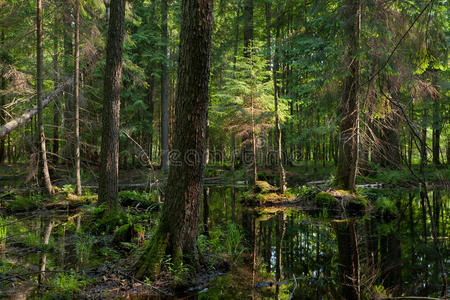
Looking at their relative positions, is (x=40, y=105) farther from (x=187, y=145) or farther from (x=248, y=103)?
(x=187, y=145)

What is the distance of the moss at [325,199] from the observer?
1087 cm

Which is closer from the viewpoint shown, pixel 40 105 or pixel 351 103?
pixel 351 103

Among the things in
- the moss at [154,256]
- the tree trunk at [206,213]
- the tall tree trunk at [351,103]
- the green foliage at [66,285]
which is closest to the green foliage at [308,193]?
the tall tree trunk at [351,103]

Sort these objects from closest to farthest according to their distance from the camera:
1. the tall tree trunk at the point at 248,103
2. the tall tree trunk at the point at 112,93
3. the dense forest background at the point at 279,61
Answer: the tall tree trunk at the point at 112,93 < the dense forest background at the point at 279,61 < the tall tree trunk at the point at 248,103

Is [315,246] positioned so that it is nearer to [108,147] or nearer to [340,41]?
[108,147]

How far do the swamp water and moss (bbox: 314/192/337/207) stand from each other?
4.01 ft

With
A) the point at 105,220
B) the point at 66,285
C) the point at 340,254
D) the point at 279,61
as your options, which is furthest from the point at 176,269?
the point at 279,61

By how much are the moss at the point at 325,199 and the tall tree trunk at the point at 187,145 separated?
24.3ft

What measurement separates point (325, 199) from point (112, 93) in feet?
26.0

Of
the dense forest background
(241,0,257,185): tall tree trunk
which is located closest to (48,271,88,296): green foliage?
the dense forest background

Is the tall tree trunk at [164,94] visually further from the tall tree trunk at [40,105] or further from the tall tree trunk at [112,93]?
the tall tree trunk at [112,93]

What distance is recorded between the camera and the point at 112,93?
304 inches

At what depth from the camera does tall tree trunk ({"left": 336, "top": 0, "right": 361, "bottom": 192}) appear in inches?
372

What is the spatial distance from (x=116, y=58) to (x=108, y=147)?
224cm
